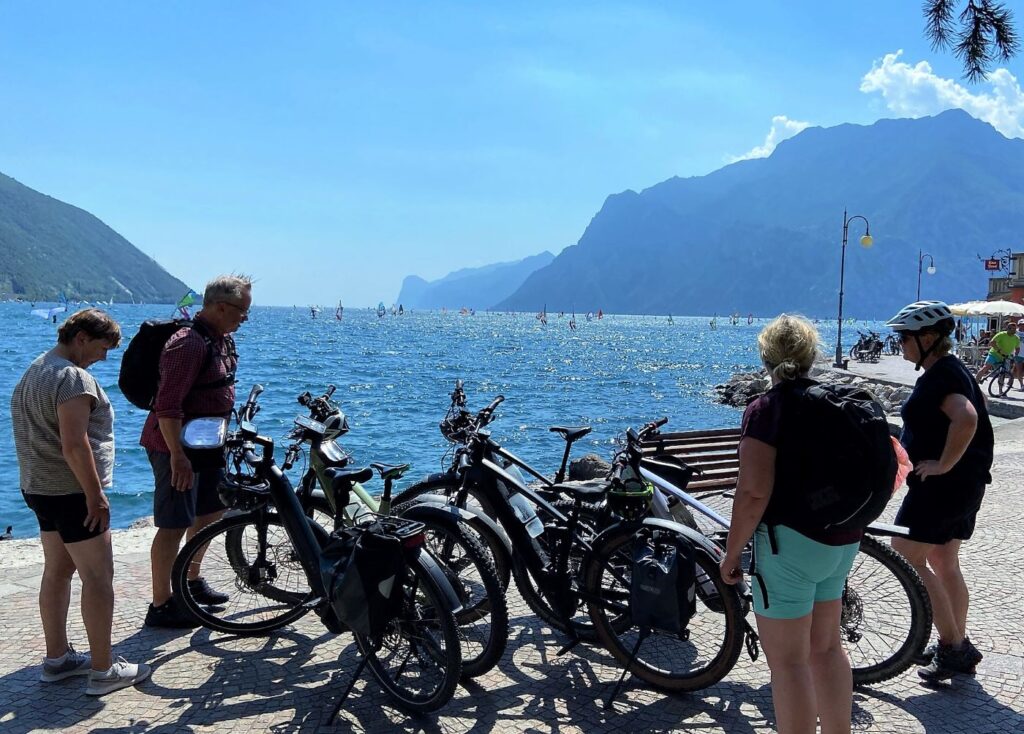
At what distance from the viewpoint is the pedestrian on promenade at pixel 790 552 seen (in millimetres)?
2625

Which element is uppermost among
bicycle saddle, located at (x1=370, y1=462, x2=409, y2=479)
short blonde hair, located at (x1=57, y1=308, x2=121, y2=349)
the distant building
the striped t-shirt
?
the distant building

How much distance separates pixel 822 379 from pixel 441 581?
2443 centimetres

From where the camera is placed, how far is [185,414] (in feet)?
14.0

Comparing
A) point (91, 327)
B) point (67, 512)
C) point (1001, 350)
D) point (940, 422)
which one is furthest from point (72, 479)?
point (1001, 350)

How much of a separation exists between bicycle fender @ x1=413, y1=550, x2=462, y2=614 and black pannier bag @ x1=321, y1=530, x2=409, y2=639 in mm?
87

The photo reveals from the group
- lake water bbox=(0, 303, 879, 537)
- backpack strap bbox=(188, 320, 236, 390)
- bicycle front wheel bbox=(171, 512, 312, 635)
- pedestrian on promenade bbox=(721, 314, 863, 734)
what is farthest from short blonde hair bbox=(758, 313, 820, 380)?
lake water bbox=(0, 303, 879, 537)

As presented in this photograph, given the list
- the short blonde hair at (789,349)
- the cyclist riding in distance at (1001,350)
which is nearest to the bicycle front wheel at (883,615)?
the short blonde hair at (789,349)

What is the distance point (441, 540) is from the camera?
425cm

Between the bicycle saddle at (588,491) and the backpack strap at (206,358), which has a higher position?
the backpack strap at (206,358)

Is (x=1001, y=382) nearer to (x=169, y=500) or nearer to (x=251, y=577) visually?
(x=251, y=577)

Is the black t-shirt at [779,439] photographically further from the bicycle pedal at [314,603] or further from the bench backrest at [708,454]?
the bench backrest at [708,454]

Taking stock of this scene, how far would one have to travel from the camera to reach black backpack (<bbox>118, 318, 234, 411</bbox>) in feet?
14.4

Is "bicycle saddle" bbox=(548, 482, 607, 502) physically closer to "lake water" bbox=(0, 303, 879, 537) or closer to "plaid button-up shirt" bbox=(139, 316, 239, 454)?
"plaid button-up shirt" bbox=(139, 316, 239, 454)

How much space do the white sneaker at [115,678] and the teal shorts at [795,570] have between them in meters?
2.99
